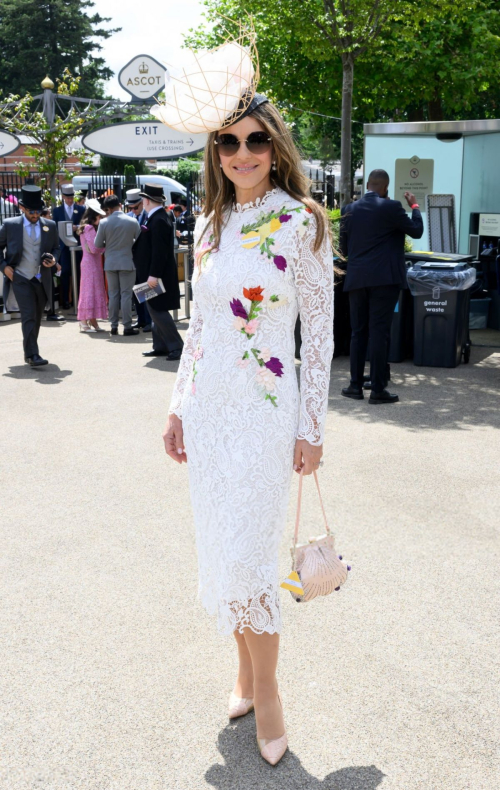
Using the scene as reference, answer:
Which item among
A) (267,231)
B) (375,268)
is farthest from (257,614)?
(375,268)

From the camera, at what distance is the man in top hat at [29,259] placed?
9.47 m

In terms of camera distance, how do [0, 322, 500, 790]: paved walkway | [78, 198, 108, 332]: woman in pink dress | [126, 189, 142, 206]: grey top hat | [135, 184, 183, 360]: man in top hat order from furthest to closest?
[126, 189, 142, 206]: grey top hat
[78, 198, 108, 332]: woman in pink dress
[135, 184, 183, 360]: man in top hat
[0, 322, 500, 790]: paved walkway

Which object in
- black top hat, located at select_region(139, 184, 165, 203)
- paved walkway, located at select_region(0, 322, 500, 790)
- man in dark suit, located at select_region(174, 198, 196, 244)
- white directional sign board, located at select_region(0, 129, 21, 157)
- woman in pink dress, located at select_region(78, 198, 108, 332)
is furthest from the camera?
man in dark suit, located at select_region(174, 198, 196, 244)

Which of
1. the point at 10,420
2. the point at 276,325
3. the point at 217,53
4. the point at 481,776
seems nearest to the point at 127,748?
the point at 481,776

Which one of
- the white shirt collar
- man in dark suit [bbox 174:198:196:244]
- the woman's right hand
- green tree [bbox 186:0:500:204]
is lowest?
the woman's right hand

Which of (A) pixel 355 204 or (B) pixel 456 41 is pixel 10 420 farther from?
(B) pixel 456 41

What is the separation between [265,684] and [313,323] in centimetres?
119

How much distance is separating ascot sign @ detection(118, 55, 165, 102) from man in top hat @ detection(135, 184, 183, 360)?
200 inches

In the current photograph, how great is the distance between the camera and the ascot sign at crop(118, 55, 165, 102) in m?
14.3

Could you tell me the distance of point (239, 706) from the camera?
3086 mm

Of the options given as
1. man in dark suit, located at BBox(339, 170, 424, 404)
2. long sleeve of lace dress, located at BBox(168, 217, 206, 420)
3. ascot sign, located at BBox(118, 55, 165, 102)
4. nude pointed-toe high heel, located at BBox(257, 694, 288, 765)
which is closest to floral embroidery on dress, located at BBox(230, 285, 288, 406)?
long sleeve of lace dress, located at BBox(168, 217, 206, 420)

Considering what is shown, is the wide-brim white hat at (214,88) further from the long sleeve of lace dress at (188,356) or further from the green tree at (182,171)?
the green tree at (182,171)

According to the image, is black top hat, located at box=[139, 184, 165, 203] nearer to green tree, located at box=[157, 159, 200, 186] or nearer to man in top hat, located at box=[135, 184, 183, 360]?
man in top hat, located at box=[135, 184, 183, 360]

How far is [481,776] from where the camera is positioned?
108 inches
